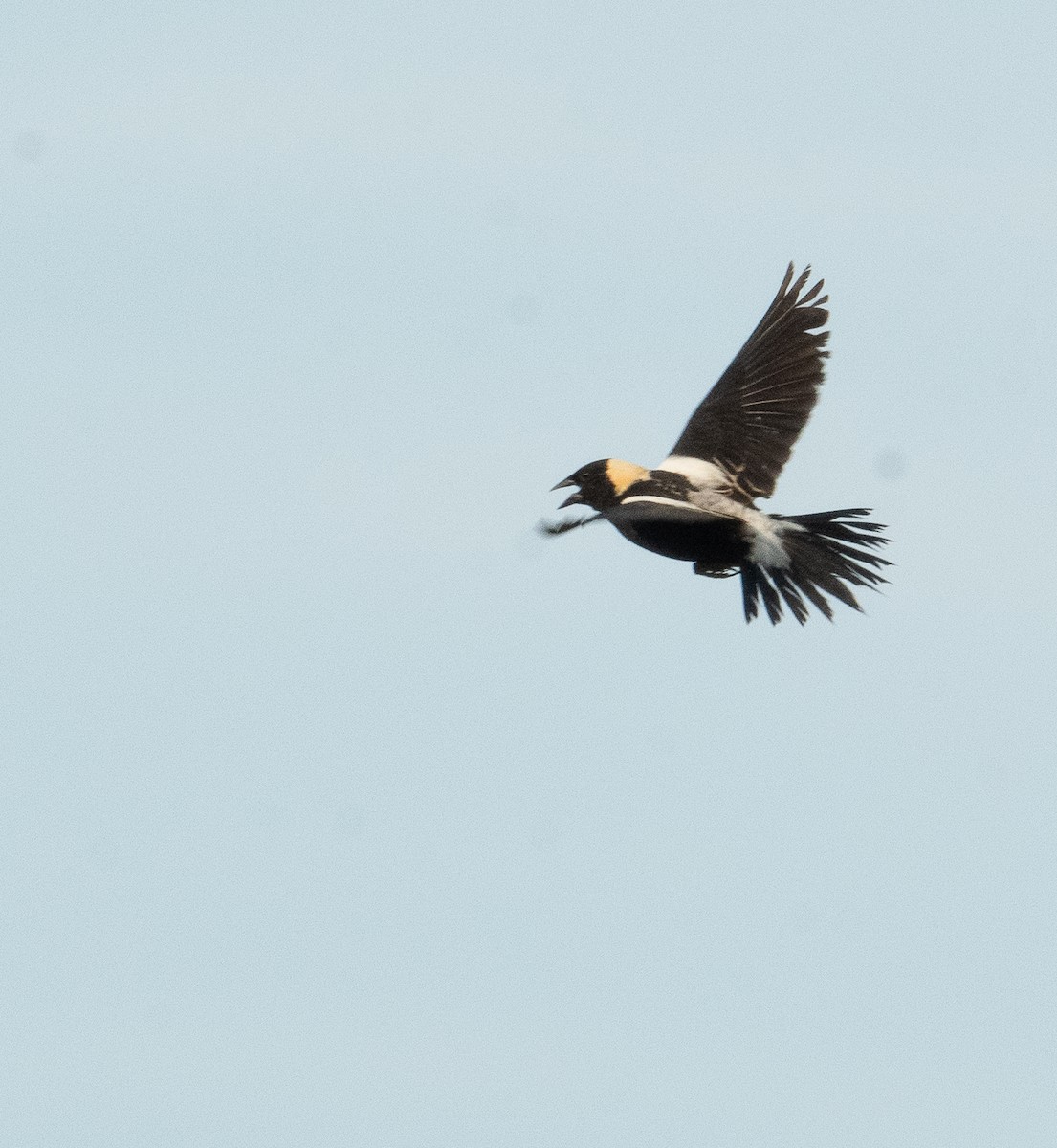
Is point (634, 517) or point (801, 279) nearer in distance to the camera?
point (634, 517)

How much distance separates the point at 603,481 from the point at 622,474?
0.42 feet

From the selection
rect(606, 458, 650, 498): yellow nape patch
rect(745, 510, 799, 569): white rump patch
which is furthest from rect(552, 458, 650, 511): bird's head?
rect(745, 510, 799, 569): white rump patch

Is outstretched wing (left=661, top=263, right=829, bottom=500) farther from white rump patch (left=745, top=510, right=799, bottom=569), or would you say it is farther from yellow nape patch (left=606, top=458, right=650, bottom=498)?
white rump patch (left=745, top=510, right=799, bottom=569)

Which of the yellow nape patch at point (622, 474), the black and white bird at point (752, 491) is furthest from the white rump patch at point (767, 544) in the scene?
the yellow nape patch at point (622, 474)

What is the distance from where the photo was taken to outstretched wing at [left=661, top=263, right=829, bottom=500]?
44.1 ft

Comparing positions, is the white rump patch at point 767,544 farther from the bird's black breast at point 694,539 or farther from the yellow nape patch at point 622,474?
the yellow nape patch at point 622,474

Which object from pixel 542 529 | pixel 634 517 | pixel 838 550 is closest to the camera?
pixel 838 550

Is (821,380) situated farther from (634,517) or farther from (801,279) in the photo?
(634,517)

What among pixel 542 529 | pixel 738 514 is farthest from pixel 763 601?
pixel 542 529

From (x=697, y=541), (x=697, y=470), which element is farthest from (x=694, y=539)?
(x=697, y=470)

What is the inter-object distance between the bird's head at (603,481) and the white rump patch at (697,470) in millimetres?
182

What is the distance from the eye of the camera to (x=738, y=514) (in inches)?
484

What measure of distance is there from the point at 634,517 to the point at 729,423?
→ 141 centimetres

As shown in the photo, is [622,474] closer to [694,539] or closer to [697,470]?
[697,470]
